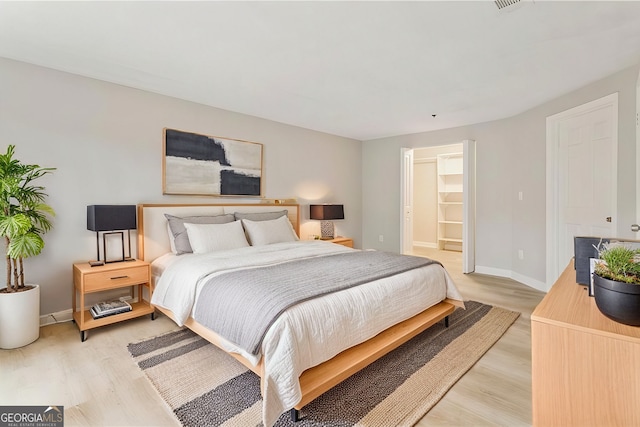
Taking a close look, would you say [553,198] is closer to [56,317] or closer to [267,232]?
[267,232]

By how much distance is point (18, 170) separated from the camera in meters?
2.38

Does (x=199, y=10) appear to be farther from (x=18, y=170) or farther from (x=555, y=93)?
A: (x=555, y=93)

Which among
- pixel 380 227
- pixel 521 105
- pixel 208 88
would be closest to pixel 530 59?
pixel 521 105

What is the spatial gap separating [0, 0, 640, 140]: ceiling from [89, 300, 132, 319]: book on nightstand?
214 centimetres

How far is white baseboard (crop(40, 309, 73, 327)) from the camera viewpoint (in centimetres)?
277

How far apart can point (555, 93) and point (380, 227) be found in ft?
10.8

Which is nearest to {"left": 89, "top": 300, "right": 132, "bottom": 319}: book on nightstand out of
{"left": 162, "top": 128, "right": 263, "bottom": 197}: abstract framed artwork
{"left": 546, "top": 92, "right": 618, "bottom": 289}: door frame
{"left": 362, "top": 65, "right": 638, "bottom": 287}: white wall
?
{"left": 162, "top": 128, "right": 263, "bottom": 197}: abstract framed artwork

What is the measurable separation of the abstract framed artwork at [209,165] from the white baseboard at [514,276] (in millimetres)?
3634

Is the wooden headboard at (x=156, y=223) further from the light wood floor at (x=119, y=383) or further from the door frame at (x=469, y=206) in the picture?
the door frame at (x=469, y=206)

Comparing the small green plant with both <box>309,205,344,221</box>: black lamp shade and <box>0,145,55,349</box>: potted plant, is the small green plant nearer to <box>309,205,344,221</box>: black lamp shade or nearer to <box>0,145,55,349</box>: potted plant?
<box>0,145,55,349</box>: potted plant

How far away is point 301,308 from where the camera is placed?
1.71 metres
